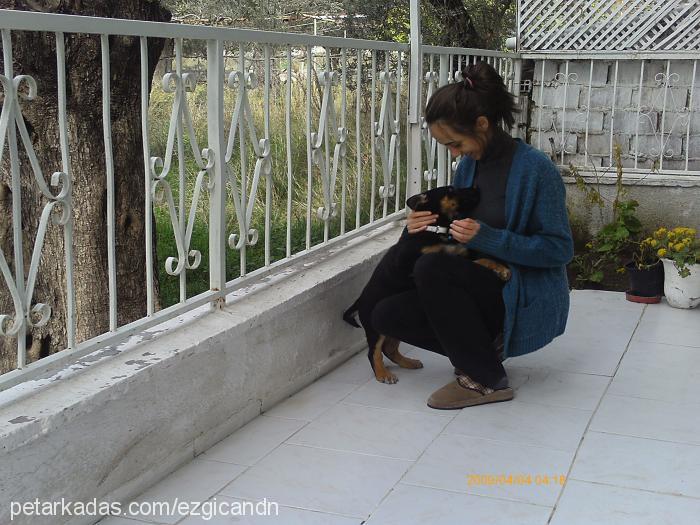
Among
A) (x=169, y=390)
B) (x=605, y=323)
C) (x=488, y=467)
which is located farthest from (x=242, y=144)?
(x=605, y=323)

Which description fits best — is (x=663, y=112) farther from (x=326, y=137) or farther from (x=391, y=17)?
(x=391, y=17)

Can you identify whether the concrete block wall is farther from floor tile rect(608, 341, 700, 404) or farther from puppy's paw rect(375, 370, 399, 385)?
puppy's paw rect(375, 370, 399, 385)

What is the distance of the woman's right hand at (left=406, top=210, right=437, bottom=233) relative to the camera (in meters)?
3.49

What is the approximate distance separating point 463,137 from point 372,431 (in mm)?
1130

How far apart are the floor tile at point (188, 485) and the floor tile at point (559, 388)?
1285 mm

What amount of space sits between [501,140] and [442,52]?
164 cm

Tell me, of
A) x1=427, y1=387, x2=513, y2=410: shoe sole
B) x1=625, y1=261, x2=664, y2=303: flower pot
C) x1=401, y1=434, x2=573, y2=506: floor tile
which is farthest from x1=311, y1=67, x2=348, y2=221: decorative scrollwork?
x1=625, y1=261, x2=664, y2=303: flower pot

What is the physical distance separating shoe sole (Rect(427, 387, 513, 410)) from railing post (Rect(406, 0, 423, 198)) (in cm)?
156

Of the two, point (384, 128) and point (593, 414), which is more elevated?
point (384, 128)

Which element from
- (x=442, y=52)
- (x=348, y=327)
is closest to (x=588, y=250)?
(x=442, y=52)

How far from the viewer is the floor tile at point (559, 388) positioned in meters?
3.63

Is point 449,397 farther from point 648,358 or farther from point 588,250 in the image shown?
point 588,250

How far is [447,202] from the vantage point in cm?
351

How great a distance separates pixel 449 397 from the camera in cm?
355
